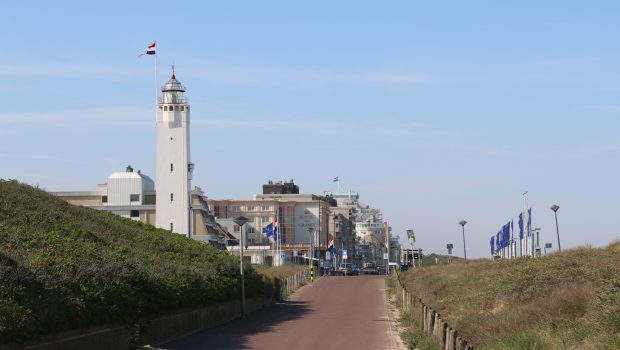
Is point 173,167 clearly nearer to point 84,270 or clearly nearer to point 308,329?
point 308,329

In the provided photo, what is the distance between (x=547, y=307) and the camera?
75.4ft

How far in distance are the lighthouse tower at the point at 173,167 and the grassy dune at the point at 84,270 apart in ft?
156

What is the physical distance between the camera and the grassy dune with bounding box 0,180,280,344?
18547 millimetres

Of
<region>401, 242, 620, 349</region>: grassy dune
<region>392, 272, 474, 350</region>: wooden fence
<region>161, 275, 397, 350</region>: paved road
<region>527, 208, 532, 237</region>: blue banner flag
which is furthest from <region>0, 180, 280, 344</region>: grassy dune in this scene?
<region>527, 208, 532, 237</region>: blue banner flag

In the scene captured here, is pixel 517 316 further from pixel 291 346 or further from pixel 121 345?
pixel 121 345

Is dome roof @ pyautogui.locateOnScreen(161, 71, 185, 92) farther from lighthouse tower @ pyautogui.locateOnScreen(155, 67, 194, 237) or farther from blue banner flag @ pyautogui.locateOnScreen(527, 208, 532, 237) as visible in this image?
blue banner flag @ pyautogui.locateOnScreen(527, 208, 532, 237)

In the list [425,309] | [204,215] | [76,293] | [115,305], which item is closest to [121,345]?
[115,305]

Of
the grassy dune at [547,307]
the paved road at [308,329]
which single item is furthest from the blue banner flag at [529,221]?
the grassy dune at [547,307]

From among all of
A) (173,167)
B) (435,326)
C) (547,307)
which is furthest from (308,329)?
(173,167)

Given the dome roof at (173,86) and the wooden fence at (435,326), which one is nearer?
the wooden fence at (435,326)

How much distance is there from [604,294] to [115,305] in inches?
429

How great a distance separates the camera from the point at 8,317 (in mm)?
17203

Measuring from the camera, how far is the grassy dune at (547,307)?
61.3 ft

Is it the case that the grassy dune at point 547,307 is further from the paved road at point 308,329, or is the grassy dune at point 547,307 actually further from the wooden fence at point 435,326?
the paved road at point 308,329
